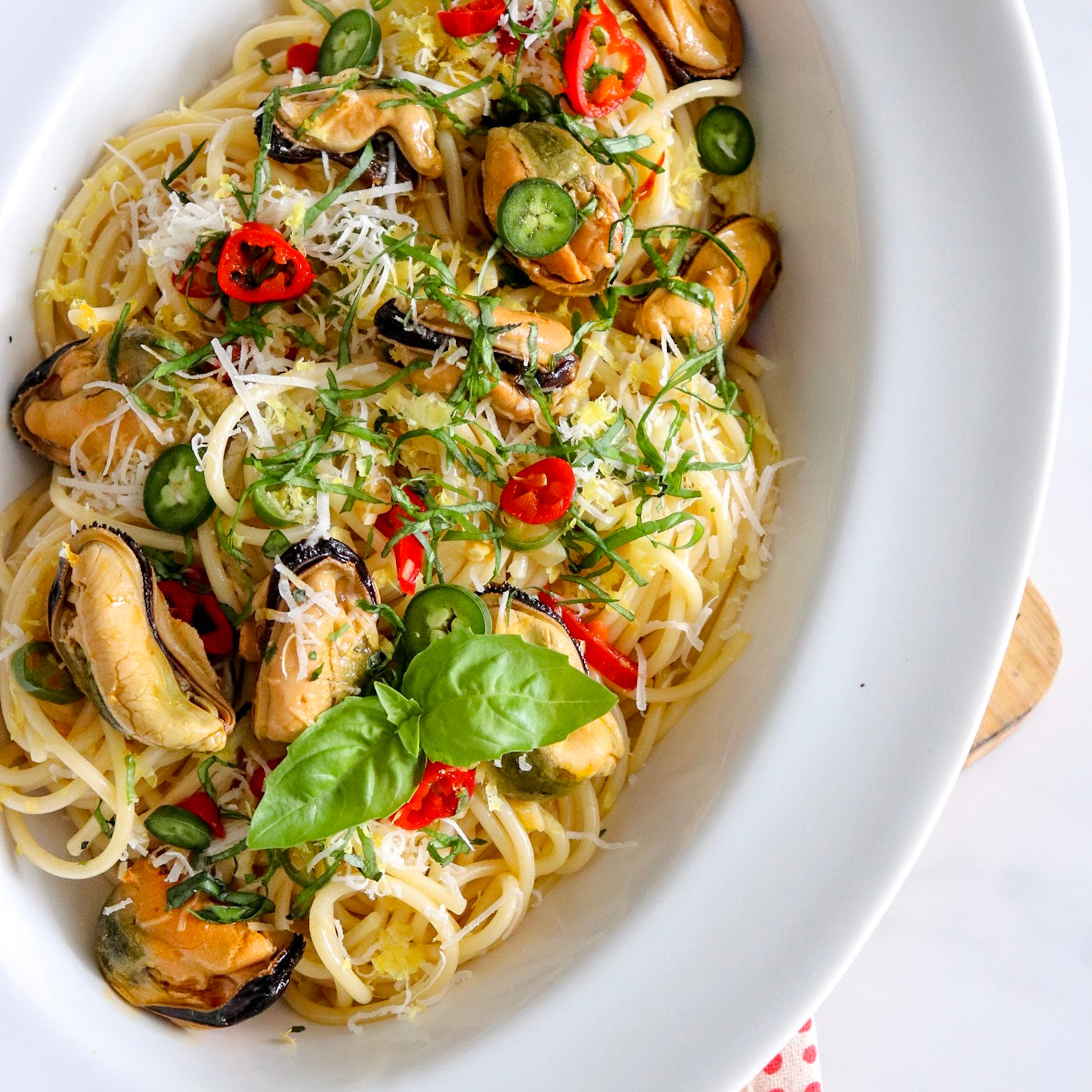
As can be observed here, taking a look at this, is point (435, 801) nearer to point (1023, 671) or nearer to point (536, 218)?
point (536, 218)

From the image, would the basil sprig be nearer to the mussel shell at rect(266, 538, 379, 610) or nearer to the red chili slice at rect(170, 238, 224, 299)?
the mussel shell at rect(266, 538, 379, 610)

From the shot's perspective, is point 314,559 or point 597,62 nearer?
point 314,559

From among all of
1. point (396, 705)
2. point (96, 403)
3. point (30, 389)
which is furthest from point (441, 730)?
point (30, 389)

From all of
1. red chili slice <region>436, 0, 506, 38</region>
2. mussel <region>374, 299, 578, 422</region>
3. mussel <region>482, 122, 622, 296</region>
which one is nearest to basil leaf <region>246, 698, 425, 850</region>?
mussel <region>374, 299, 578, 422</region>

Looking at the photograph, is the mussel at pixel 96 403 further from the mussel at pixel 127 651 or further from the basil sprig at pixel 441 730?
the basil sprig at pixel 441 730

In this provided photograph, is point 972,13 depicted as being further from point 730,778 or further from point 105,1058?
point 105,1058

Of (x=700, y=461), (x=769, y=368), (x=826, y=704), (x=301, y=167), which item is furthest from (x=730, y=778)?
(x=301, y=167)

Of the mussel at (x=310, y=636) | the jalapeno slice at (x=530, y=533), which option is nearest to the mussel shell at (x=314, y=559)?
the mussel at (x=310, y=636)
